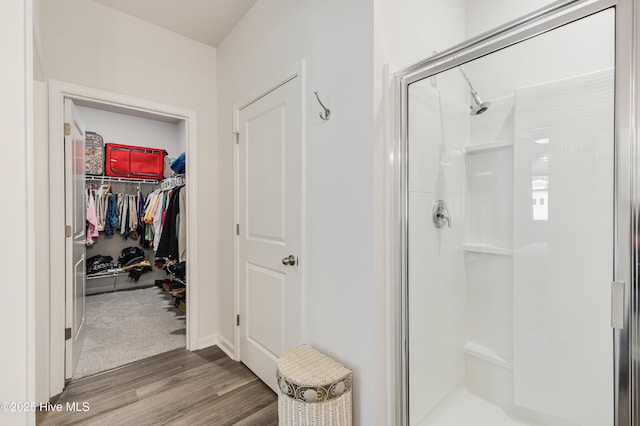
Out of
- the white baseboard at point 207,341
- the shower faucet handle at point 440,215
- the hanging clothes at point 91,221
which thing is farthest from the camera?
the hanging clothes at point 91,221

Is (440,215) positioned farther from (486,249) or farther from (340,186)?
(340,186)

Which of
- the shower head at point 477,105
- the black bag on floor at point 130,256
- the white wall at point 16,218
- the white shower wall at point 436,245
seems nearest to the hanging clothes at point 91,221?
the black bag on floor at point 130,256

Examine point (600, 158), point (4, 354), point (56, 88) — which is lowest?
point (4, 354)

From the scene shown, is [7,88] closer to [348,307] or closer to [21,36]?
[21,36]

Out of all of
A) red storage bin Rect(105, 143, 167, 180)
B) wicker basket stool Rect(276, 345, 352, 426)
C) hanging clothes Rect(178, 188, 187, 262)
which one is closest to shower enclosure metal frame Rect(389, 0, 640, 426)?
wicker basket stool Rect(276, 345, 352, 426)

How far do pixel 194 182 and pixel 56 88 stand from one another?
1.11 meters

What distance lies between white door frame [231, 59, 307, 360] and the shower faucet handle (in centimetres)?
74

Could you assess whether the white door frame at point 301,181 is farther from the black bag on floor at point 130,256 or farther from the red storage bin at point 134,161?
the red storage bin at point 134,161

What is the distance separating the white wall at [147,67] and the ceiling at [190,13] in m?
0.08

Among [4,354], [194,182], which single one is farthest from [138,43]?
[4,354]

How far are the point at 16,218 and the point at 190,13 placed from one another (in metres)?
1.98

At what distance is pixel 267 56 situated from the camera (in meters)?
2.08

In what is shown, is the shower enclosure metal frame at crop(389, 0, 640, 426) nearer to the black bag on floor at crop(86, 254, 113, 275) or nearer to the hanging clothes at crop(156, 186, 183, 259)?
the hanging clothes at crop(156, 186, 183, 259)

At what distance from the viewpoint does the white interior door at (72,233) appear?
6.97ft
